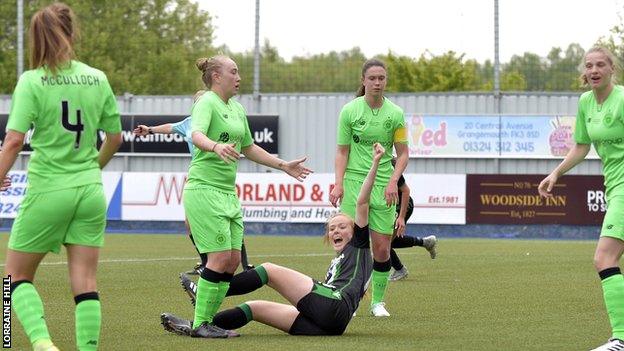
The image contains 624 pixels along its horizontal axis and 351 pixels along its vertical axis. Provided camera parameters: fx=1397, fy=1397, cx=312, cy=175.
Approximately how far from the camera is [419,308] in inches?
494

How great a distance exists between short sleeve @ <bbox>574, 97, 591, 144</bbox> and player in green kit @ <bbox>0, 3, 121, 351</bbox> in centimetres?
335

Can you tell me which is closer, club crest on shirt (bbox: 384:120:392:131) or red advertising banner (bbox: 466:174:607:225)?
club crest on shirt (bbox: 384:120:392:131)

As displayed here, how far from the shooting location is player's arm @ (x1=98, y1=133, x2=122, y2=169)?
783cm

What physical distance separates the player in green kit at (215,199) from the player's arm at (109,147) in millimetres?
1744

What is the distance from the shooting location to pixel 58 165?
7531 mm

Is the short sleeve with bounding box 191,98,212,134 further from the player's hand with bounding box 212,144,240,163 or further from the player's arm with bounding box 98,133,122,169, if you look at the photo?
the player's arm with bounding box 98,133,122,169

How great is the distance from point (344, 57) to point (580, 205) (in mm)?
12211

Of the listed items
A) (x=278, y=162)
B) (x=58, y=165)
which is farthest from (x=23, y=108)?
(x=278, y=162)

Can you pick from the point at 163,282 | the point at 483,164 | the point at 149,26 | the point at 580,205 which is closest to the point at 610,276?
the point at 163,282

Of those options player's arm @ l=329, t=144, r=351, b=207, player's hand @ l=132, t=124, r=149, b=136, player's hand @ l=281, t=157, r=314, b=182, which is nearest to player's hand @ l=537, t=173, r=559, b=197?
player's hand @ l=281, t=157, r=314, b=182

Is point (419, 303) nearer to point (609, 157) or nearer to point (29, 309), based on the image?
point (609, 157)

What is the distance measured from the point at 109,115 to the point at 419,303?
5.98m

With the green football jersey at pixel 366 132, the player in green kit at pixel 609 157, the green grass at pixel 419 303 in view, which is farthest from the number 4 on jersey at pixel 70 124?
the green football jersey at pixel 366 132

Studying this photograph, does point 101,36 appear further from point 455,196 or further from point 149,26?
point 455,196
